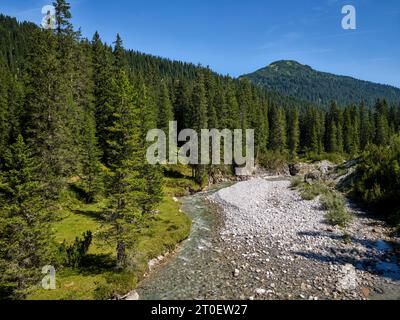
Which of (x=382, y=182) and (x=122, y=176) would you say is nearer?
(x=122, y=176)

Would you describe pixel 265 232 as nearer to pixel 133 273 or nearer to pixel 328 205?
pixel 328 205

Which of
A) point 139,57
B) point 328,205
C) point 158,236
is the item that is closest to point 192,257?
point 158,236

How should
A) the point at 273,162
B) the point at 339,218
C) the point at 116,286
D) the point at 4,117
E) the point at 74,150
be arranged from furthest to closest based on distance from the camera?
the point at 273,162 < the point at 4,117 < the point at 74,150 < the point at 339,218 < the point at 116,286

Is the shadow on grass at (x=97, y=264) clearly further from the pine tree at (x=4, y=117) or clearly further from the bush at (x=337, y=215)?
the pine tree at (x=4, y=117)

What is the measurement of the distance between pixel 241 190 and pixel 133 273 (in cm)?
3381

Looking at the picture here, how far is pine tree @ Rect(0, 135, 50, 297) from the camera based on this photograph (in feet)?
51.3

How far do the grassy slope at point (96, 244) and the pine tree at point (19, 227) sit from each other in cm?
131

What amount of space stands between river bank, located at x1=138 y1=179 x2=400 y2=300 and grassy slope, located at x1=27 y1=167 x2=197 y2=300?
4.65 feet

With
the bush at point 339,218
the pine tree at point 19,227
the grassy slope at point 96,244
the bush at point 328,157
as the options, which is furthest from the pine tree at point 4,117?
the bush at point 328,157

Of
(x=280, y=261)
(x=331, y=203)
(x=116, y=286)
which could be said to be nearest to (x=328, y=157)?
(x=331, y=203)

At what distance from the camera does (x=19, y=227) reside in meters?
16.1

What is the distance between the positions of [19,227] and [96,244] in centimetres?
606

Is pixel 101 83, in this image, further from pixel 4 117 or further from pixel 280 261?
pixel 280 261

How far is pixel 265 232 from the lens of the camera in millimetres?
29484
